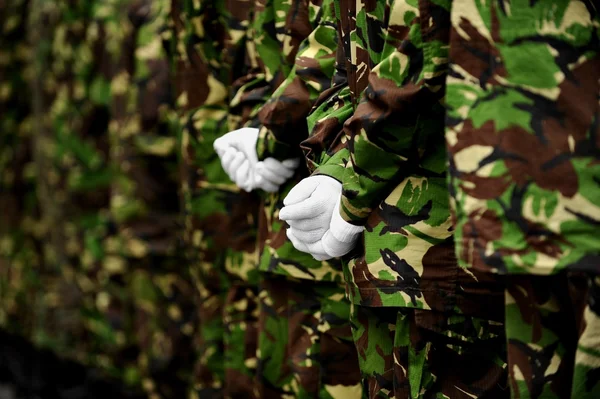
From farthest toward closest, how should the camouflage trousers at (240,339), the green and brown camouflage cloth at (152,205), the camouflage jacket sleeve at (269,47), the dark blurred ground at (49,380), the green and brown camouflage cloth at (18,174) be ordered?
the green and brown camouflage cloth at (18,174), the dark blurred ground at (49,380), the green and brown camouflage cloth at (152,205), the camouflage trousers at (240,339), the camouflage jacket sleeve at (269,47)

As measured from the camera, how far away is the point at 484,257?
3.46 ft

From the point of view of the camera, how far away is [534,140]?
1.04m

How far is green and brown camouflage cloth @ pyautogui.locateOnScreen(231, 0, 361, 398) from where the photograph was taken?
1707mm

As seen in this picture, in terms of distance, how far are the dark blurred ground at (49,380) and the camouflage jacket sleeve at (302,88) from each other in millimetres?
1782

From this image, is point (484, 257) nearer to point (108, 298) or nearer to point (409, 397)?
point (409, 397)

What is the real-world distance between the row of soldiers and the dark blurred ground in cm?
9

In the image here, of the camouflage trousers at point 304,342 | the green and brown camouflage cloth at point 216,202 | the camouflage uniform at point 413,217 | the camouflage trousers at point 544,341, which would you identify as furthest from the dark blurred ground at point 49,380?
the camouflage trousers at point 544,341

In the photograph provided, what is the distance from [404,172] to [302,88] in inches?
18.2

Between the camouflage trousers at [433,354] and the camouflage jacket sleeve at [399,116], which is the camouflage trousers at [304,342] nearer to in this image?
the camouflage trousers at [433,354]

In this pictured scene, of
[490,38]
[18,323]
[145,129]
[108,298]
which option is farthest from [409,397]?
[18,323]

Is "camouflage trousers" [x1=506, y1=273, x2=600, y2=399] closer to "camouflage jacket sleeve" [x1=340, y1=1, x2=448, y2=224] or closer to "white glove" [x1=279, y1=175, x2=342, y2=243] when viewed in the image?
"camouflage jacket sleeve" [x1=340, y1=1, x2=448, y2=224]

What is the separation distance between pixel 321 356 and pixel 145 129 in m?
1.26

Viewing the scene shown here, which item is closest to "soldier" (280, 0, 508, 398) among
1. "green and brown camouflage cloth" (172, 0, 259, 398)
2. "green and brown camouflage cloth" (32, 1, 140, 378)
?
"green and brown camouflage cloth" (172, 0, 259, 398)

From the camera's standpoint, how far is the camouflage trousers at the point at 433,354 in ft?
4.17
